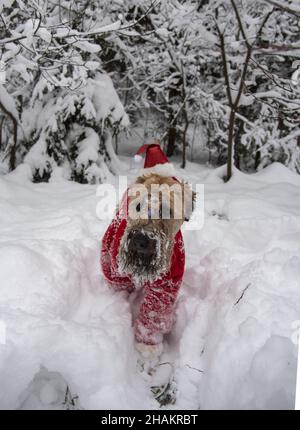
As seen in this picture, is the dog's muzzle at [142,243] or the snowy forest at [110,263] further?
the dog's muzzle at [142,243]

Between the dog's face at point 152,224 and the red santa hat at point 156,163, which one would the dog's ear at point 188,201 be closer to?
the dog's face at point 152,224

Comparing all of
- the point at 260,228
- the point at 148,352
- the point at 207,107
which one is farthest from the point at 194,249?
the point at 207,107

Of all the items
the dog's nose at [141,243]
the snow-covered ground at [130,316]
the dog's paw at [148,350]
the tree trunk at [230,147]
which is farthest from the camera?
the tree trunk at [230,147]

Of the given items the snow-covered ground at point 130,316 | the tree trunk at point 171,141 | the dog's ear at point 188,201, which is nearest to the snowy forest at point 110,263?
the snow-covered ground at point 130,316

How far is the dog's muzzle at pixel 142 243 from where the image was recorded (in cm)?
219

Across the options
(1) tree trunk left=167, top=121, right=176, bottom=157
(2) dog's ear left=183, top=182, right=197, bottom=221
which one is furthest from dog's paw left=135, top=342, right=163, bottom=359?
(1) tree trunk left=167, top=121, right=176, bottom=157

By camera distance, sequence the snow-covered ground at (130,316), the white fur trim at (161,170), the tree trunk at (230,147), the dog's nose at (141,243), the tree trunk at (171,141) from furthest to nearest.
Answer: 1. the tree trunk at (171,141)
2. the tree trunk at (230,147)
3. the white fur trim at (161,170)
4. the dog's nose at (141,243)
5. the snow-covered ground at (130,316)

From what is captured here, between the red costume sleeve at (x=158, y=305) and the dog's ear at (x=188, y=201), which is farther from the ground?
the dog's ear at (x=188, y=201)

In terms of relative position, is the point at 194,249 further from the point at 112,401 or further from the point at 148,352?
the point at 112,401

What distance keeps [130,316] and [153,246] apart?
817mm

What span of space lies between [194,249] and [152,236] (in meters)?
1.35

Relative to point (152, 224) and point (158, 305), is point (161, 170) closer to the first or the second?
point (152, 224)

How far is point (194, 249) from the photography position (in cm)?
344

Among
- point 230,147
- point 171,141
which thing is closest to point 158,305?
point 230,147
